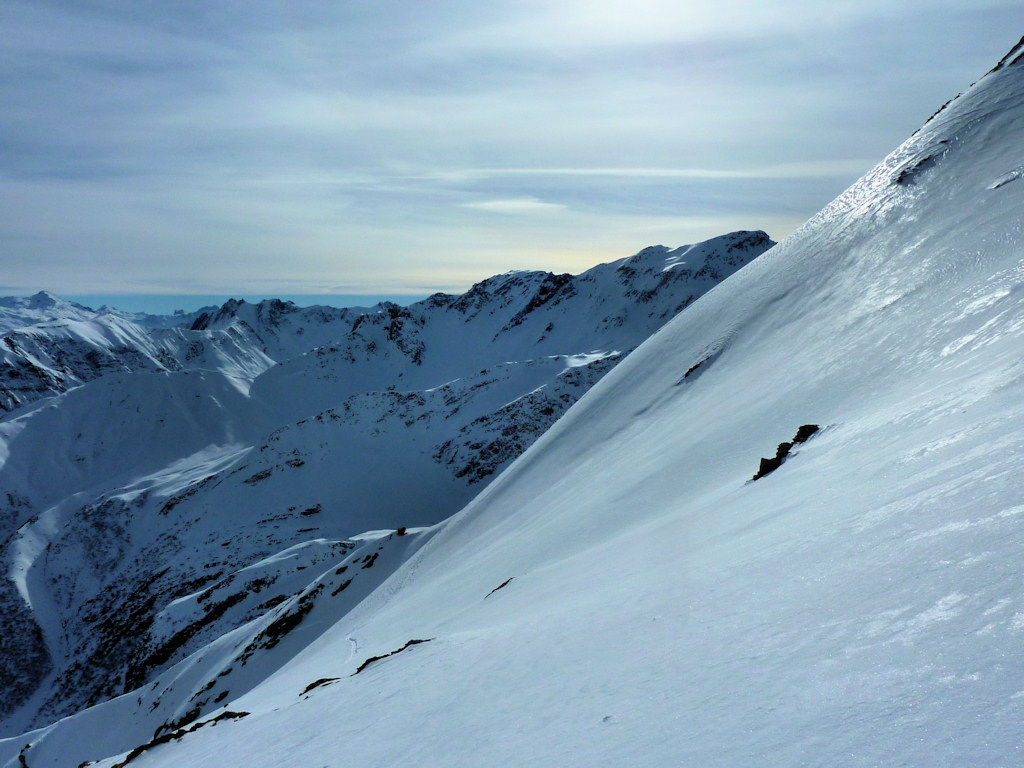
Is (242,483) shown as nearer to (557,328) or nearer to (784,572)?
(557,328)

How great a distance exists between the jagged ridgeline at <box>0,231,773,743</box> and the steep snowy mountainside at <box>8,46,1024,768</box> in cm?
2461

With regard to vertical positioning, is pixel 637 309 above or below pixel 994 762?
above

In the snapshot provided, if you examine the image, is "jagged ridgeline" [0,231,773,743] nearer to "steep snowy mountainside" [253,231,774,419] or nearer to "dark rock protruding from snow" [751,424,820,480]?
"steep snowy mountainside" [253,231,774,419]

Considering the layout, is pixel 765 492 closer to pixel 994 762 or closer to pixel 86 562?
pixel 994 762

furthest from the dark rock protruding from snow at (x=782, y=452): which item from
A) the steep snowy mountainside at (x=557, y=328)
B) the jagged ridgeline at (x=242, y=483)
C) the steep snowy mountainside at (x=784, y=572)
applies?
the steep snowy mountainside at (x=557, y=328)

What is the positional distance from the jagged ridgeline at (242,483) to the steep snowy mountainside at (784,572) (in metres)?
24.6

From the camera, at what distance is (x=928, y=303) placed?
14312mm

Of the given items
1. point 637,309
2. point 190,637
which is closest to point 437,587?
point 190,637

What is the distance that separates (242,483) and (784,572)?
4179 inches

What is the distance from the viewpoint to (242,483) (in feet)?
328

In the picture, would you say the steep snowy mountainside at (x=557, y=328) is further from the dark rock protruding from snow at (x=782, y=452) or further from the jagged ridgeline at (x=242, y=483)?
the dark rock protruding from snow at (x=782, y=452)

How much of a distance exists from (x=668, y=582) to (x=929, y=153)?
83.2 feet

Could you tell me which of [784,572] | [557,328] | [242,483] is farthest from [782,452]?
[557,328]

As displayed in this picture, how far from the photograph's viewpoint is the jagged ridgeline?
5406 cm
